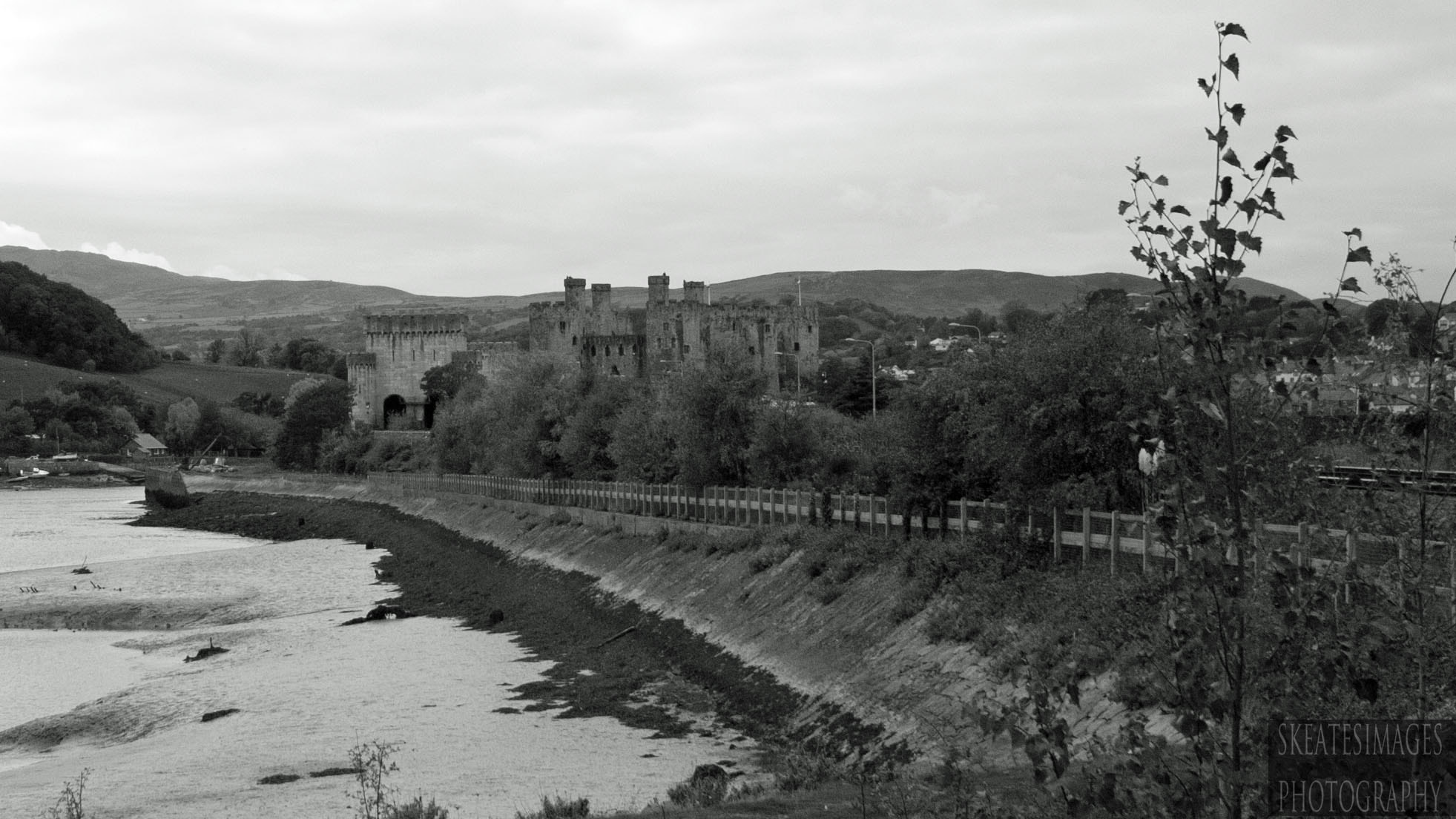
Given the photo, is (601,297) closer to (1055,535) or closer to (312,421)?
(312,421)

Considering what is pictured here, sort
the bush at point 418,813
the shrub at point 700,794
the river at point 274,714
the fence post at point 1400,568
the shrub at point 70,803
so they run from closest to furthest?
the fence post at point 1400,568, the bush at point 418,813, the shrub at point 700,794, the shrub at point 70,803, the river at point 274,714

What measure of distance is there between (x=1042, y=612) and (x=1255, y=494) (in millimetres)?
12619

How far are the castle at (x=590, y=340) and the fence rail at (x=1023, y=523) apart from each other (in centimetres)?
5835

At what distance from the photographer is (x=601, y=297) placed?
429ft

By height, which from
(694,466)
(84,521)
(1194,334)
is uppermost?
(1194,334)

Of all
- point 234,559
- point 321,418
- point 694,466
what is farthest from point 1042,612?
point 321,418

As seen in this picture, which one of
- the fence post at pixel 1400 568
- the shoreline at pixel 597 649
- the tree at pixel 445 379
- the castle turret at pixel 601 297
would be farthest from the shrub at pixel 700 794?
the tree at pixel 445 379

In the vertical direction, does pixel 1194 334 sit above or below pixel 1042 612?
above

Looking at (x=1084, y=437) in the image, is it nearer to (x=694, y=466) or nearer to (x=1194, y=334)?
(x=1194, y=334)

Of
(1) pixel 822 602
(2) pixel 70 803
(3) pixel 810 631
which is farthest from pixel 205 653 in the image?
(2) pixel 70 803

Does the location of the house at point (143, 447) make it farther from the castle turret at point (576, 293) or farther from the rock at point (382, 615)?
the rock at point (382, 615)

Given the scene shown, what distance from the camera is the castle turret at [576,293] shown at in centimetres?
12775

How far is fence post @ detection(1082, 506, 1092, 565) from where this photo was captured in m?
22.1

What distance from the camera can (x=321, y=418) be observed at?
471ft
